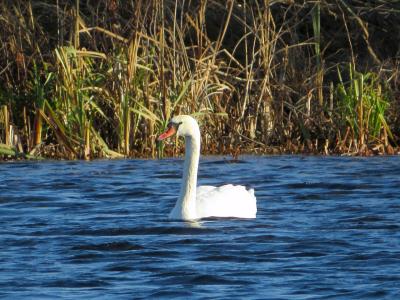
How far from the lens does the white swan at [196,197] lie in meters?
10.4

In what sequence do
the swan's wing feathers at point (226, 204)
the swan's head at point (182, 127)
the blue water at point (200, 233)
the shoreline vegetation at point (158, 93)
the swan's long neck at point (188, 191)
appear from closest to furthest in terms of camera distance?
the blue water at point (200, 233), the swan's long neck at point (188, 191), the swan's wing feathers at point (226, 204), the swan's head at point (182, 127), the shoreline vegetation at point (158, 93)

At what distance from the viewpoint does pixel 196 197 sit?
10672 millimetres

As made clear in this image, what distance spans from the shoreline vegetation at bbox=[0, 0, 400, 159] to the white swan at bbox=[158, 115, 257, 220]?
10.9 feet

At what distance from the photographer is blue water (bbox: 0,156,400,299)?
296 inches

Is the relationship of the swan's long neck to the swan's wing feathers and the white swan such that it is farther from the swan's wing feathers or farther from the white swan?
the swan's wing feathers

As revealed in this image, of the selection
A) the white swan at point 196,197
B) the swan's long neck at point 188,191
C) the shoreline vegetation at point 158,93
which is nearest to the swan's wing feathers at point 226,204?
the white swan at point 196,197

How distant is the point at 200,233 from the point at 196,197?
3.34 feet

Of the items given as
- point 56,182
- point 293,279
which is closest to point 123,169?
point 56,182

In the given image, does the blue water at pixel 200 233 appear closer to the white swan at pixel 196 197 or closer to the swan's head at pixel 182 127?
the white swan at pixel 196 197

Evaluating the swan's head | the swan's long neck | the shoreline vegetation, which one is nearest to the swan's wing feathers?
the swan's long neck

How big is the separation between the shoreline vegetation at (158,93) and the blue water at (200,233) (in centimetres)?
35

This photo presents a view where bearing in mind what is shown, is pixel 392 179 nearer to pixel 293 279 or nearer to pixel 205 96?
pixel 205 96

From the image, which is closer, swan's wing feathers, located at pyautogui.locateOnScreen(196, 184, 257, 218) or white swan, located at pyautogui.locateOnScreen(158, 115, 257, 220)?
white swan, located at pyautogui.locateOnScreen(158, 115, 257, 220)

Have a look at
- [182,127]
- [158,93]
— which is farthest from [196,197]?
[158,93]
